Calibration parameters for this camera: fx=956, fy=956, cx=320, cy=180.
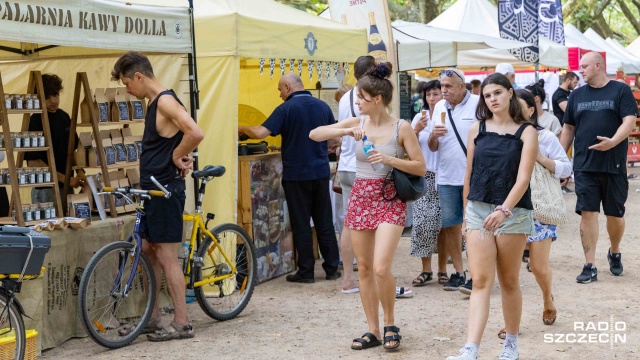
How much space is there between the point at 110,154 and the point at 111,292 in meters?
1.35

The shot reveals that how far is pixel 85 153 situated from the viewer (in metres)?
7.45

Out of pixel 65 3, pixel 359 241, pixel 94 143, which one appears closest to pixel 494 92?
pixel 359 241

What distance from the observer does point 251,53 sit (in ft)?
26.7

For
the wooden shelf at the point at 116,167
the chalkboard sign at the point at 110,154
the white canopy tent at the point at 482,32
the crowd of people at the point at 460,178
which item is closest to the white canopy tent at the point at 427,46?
the crowd of people at the point at 460,178

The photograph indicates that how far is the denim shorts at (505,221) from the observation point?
18.0 ft

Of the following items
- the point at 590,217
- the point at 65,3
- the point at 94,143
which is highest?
the point at 65,3

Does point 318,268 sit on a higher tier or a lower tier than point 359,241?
→ lower

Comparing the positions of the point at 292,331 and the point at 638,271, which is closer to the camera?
A: the point at 292,331

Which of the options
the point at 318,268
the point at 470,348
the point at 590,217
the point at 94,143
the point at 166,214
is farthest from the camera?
the point at 318,268

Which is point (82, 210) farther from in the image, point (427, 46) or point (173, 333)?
point (427, 46)

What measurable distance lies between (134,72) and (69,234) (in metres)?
1.23

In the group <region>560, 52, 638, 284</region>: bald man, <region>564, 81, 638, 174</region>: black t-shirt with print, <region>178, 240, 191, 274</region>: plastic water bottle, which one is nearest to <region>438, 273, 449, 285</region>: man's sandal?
<region>560, 52, 638, 284</region>: bald man

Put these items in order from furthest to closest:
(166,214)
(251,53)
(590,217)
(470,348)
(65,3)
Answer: (590,217) < (251,53) < (166,214) < (65,3) < (470,348)

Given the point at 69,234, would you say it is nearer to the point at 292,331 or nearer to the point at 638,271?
the point at 292,331
